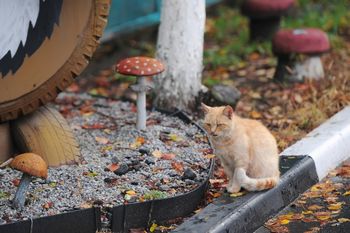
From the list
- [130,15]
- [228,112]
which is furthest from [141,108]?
[130,15]

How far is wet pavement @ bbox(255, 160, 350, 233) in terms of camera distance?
20.1 feet

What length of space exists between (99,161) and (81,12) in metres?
1.13

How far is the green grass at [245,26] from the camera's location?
413 inches

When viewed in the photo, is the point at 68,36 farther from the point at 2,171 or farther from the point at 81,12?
the point at 2,171

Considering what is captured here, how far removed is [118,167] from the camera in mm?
6594

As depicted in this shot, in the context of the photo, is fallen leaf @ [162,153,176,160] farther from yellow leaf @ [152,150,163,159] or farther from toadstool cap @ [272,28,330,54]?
toadstool cap @ [272,28,330,54]

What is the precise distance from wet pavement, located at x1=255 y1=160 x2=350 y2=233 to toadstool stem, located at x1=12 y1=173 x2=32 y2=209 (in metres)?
1.61

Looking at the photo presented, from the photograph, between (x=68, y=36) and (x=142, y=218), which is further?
(x=68, y=36)

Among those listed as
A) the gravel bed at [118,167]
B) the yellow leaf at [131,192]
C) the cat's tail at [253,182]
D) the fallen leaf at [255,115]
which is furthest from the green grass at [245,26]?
the yellow leaf at [131,192]

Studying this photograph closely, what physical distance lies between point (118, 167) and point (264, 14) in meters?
4.54

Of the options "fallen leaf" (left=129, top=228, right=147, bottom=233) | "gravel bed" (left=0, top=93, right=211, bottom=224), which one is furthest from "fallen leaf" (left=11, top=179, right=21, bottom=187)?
"fallen leaf" (left=129, top=228, right=147, bottom=233)

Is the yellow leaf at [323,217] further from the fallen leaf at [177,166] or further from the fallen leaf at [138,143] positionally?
the fallen leaf at [138,143]

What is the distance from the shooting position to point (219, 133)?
6109 millimetres

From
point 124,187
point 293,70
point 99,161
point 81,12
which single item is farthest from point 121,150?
point 293,70
